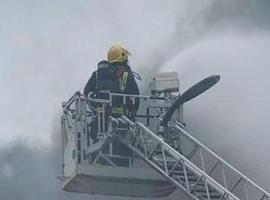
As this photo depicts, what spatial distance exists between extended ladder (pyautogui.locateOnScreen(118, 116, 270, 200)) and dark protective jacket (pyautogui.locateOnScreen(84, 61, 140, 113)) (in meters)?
0.64

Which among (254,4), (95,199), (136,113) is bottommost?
(95,199)

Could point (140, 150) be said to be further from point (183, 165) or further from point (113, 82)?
point (113, 82)

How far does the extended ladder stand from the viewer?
18.6 meters

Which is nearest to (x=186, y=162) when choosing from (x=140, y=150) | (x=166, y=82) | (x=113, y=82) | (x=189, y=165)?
(x=189, y=165)

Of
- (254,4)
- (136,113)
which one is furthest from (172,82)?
(254,4)

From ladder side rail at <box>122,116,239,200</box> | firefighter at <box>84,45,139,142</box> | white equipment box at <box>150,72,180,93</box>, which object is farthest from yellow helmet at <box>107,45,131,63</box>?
ladder side rail at <box>122,116,239,200</box>

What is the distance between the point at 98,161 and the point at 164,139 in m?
1.23

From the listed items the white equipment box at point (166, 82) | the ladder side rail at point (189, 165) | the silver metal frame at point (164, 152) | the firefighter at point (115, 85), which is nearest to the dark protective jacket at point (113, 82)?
the firefighter at point (115, 85)

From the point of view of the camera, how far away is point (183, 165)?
18969 mm

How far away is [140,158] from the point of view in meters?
19.8

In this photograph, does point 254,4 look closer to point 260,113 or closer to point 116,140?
point 260,113

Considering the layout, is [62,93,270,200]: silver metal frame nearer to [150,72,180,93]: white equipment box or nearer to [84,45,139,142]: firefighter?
[84,45,139,142]: firefighter

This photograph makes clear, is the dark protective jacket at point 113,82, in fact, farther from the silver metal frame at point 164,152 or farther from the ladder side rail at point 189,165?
the ladder side rail at point 189,165

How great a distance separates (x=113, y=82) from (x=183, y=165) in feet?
7.77
